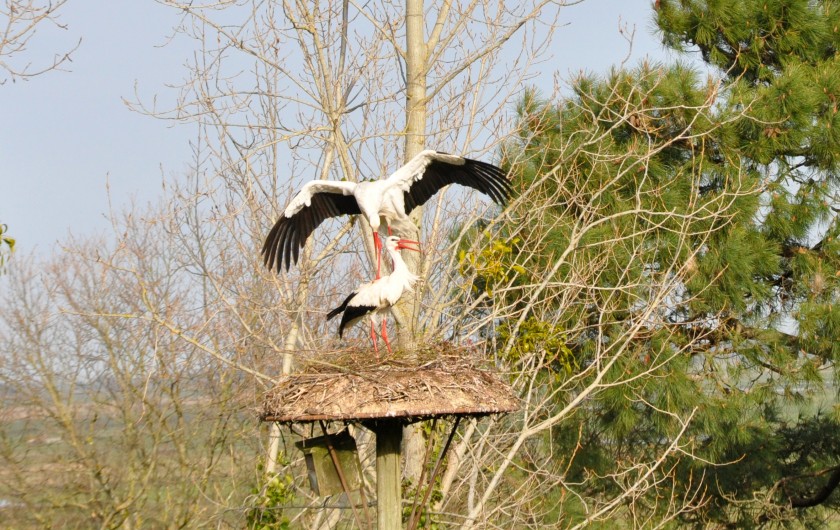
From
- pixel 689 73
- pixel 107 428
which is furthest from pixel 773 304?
pixel 107 428

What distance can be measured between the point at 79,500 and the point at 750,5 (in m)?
7.80

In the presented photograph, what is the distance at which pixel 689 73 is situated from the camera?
8.67m

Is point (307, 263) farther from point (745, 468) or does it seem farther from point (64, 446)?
point (745, 468)

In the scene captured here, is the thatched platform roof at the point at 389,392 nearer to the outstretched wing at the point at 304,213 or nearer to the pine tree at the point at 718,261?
the outstretched wing at the point at 304,213

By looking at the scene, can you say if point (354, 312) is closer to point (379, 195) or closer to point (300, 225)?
point (379, 195)

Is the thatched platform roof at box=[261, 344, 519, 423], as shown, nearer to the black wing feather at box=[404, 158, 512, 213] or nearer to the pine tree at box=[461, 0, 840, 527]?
the black wing feather at box=[404, 158, 512, 213]

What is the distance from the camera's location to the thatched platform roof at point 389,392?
4.16m

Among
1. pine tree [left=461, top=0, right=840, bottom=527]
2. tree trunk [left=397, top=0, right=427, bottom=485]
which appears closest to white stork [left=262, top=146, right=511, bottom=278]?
tree trunk [left=397, top=0, right=427, bottom=485]

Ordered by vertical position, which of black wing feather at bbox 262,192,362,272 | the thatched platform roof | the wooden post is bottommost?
the wooden post

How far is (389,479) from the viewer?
195 inches

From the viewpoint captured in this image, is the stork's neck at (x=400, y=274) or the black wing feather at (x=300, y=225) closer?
the stork's neck at (x=400, y=274)

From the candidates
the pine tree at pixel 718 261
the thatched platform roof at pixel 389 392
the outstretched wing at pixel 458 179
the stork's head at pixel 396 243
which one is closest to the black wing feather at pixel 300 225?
the outstretched wing at pixel 458 179

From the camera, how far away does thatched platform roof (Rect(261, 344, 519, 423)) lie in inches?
164

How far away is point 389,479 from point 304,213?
184 centimetres
